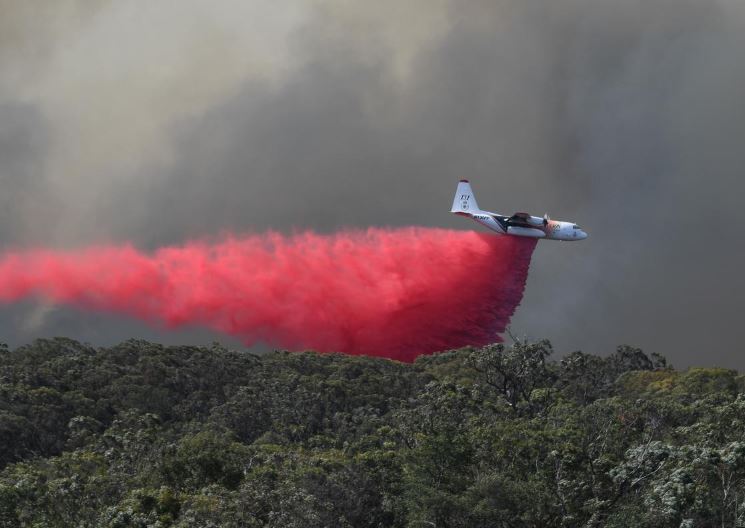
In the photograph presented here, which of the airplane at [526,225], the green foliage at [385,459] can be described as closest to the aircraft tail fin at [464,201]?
the airplane at [526,225]

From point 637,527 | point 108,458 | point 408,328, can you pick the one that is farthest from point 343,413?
point 637,527

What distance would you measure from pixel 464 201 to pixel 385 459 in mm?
43065

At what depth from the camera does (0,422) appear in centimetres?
11344

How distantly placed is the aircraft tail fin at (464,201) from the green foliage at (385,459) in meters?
16.4

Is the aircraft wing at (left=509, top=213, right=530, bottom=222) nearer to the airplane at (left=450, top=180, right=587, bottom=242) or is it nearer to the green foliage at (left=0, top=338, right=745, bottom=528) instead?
the airplane at (left=450, top=180, right=587, bottom=242)

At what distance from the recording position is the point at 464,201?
381 ft

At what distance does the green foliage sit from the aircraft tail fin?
1643 centimetres

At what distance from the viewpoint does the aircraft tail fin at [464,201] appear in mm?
115375

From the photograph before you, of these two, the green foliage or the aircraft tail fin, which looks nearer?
the green foliage

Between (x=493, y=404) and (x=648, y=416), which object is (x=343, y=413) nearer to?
(x=493, y=404)

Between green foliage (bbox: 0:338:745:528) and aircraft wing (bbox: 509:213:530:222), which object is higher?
aircraft wing (bbox: 509:213:530:222)

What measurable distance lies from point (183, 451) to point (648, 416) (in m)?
35.2

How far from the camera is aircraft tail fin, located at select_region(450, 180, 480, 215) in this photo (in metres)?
115

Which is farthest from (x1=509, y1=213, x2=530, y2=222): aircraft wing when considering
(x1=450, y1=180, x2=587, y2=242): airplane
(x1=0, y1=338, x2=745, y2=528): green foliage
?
(x1=0, y1=338, x2=745, y2=528): green foliage
